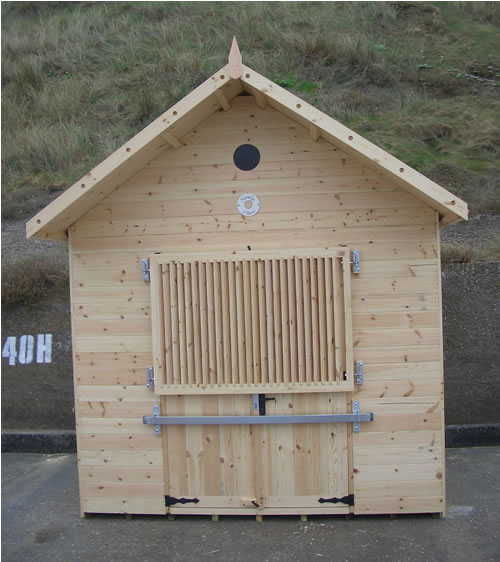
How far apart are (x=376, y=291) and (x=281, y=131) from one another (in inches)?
64.9

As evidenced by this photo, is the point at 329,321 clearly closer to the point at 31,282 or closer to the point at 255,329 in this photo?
the point at 255,329

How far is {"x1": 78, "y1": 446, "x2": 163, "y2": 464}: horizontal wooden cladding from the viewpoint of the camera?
5.57 meters

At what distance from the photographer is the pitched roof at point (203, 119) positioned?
16.0 ft

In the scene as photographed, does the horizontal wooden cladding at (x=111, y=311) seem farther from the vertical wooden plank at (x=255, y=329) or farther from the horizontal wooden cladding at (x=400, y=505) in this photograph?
the horizontal wooden cladding at (x=400, y=505)

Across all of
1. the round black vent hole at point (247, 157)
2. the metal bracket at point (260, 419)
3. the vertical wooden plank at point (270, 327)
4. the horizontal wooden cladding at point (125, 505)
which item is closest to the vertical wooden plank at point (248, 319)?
the vertical wooden plank at point (270, 327)

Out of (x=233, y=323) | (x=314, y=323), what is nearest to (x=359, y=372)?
(x=314, y=323)

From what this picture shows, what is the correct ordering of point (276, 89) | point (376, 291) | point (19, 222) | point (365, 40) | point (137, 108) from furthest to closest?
point (365, 40) → point (137, 108) → point (19, 222) → point (376, 291) → point (276, 89)

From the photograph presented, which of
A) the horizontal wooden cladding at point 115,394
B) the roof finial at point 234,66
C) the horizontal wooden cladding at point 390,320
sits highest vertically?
the roof finial at point 234,66

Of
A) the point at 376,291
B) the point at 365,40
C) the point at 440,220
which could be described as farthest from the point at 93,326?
the point at 365,40

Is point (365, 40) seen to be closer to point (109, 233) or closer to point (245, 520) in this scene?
point (109, 233)

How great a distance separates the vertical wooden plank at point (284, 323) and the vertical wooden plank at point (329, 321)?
0.34 metres

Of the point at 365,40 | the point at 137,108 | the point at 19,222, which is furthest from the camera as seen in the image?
the point at 365,40

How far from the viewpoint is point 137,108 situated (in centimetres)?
1465

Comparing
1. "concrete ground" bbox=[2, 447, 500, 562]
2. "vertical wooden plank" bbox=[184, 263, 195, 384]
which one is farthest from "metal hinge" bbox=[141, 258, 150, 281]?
"concrete ground" bbox=[2, 447, 500, 562]
